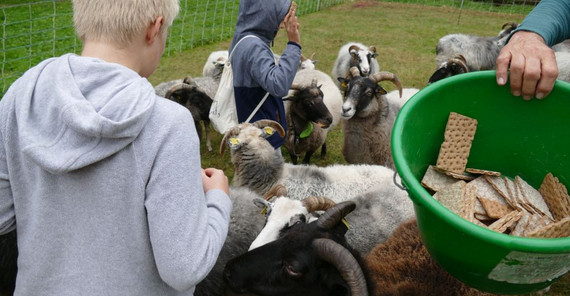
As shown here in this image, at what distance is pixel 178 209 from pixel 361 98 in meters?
3.97

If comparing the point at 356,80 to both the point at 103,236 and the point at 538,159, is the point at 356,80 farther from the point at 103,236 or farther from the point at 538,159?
the point at 103,236

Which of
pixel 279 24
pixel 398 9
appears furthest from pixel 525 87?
pixel 398 9

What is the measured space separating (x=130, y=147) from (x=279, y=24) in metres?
2.39

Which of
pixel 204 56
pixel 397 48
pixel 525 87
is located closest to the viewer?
pixel 525 87

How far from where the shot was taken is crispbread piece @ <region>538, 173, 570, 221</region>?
158 cm

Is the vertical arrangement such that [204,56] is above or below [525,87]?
below

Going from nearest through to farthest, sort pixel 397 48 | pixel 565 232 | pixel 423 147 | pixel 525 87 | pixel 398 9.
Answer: pixel 565 232 < pixel 525 87 < pixel 423 147 < pixel 397 48 < pixel 398 9

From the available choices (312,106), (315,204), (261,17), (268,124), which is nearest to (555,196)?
(315,204)

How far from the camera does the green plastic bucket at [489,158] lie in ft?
3.58

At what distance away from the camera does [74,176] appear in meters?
1.12

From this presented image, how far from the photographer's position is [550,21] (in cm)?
167

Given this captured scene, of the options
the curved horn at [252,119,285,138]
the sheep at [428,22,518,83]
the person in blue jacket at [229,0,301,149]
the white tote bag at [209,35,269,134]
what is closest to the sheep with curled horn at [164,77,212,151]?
the white tote bag at [209,35,269,134]

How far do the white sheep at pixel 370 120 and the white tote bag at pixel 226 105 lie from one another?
1.64 metres

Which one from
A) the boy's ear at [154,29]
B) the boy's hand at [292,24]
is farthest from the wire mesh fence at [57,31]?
the boy's ear at [154,29]
